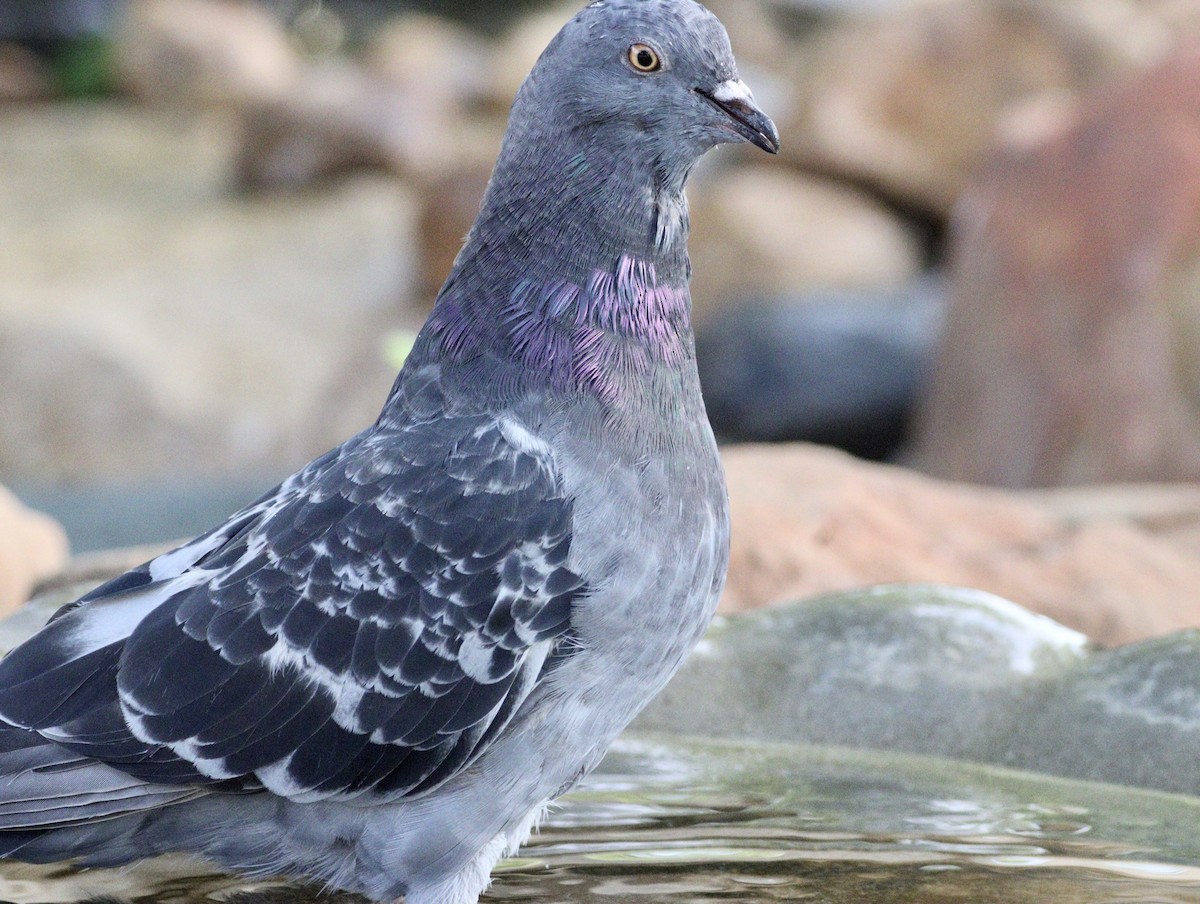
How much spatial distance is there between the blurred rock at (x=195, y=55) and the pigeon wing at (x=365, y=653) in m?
23.1

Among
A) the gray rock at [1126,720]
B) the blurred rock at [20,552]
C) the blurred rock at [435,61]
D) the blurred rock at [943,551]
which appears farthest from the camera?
the blurred rock at [435,61]

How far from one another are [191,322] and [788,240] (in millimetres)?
6283

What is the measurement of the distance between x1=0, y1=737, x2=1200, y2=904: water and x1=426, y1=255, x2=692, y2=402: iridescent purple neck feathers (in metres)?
1.14

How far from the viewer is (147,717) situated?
3.15m

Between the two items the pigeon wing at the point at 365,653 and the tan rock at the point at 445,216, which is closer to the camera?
the pigeon wing at the point at 365,653

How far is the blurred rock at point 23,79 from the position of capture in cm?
2706

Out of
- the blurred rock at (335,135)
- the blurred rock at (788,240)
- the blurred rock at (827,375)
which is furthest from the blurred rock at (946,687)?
the blurred rock at (335,135)

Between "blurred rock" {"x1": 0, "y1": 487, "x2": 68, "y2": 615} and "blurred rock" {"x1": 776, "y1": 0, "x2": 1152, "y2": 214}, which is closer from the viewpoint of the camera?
"blurred rock" {"x1": 0, "y1": 487, "x2": 68, "y2": 615}

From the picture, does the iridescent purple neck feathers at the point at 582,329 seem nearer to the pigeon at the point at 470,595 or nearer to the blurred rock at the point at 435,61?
the pigeon at the point at 470,595

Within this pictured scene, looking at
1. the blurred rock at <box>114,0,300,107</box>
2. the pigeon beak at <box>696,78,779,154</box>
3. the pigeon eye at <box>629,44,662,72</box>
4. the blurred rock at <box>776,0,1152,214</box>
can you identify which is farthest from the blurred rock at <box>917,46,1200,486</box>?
the blurred rock at <box>114,0,300,107</box>

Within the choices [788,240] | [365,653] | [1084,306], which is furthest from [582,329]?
[788,240]

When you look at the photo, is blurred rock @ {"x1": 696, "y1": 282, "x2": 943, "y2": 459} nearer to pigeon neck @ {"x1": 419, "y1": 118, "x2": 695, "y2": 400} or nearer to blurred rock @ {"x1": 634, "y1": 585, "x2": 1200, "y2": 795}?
blurred rock @ {"x1": 634, "y1": 585, "x2": 1200, "y2": 795}

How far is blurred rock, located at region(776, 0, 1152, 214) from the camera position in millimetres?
15148

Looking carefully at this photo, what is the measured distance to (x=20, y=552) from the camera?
6.51 meters
